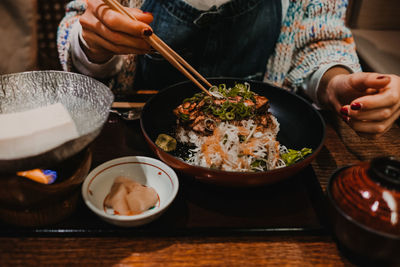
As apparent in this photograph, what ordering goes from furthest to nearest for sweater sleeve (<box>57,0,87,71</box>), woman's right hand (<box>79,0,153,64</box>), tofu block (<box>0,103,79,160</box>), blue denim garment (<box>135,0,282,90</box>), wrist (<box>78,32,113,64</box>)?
1. blue denim garment (<box>135,0,282,90</box>)
2. sweater sleeve (<box>57,0,87,71</box>)
3. wrist (<box>78,32,113,64</box>)
4. woman's right hand (<box>79,0,153,64</box>)
5. tofu block (<box>0,103,79,160</box>)

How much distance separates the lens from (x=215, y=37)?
7.80 ft

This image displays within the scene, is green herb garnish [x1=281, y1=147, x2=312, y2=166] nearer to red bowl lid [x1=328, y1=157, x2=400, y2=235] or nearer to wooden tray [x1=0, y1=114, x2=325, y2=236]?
wooden tray [x1=0, y1=114, x2=325, y2=236]

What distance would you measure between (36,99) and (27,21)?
1847mm

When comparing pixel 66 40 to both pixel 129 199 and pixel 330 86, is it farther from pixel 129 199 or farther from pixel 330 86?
pixel 330 86

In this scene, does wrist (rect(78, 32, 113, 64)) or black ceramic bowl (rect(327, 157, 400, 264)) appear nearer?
black ceramic bowl (rect(327, 157, 400, 264))

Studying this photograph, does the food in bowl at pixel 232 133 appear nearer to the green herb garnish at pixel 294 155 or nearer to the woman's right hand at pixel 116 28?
the green herb garnish at pixel 294 155

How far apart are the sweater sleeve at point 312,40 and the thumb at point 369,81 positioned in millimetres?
526

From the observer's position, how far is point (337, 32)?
2367 mm

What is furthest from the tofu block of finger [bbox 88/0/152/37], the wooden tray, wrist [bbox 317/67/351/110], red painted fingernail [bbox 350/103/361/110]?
wrist [bbox 317/67/351/110]

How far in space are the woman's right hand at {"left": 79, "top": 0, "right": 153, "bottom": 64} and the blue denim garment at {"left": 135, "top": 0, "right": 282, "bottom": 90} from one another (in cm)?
72

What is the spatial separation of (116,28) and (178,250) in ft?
3.55

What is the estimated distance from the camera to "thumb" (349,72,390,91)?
1635 millimetres

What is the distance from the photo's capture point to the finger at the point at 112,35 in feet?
5.01

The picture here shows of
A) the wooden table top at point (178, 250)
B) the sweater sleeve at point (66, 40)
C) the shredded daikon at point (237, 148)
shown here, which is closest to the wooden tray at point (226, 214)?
the wooden table top at point (178, 250)
